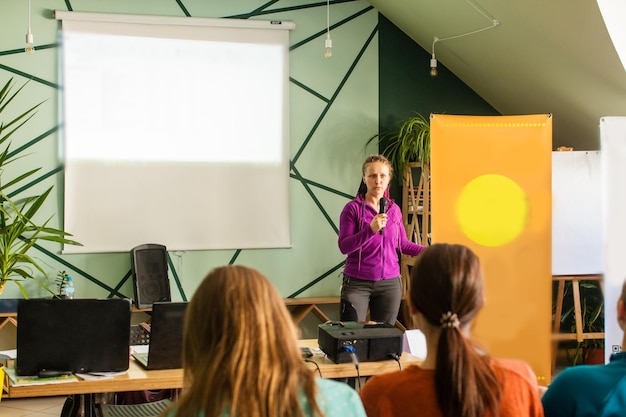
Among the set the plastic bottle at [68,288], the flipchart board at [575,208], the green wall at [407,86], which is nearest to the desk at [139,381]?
the flipchart board at [575,208]

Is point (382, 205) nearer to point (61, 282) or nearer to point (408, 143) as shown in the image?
point (408, 143)

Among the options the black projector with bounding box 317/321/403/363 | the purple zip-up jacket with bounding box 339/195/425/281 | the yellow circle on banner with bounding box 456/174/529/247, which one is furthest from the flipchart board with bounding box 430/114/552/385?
the black projector with bounding box 317/321/403/363

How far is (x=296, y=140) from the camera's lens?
593cm

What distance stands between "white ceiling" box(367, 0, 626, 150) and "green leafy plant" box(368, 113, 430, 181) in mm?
656

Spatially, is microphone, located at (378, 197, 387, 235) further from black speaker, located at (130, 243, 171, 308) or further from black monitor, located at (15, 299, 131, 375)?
black speaker, located at (130, 243, 171, 308)

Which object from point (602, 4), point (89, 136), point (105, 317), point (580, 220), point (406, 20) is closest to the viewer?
point (105, 317)

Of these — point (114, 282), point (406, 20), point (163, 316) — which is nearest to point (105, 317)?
point (163, 316)

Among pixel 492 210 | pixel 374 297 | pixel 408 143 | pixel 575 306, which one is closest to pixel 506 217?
pixel 492 210

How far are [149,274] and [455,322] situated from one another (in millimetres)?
3959

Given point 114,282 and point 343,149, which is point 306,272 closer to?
point 343,149

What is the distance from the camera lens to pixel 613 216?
4.26m

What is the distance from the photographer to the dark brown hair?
5.16 ft

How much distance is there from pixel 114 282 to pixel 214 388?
439 centimetres

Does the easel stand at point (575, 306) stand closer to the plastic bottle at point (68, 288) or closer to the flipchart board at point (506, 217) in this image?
the flipchart board at point (506, 217)
